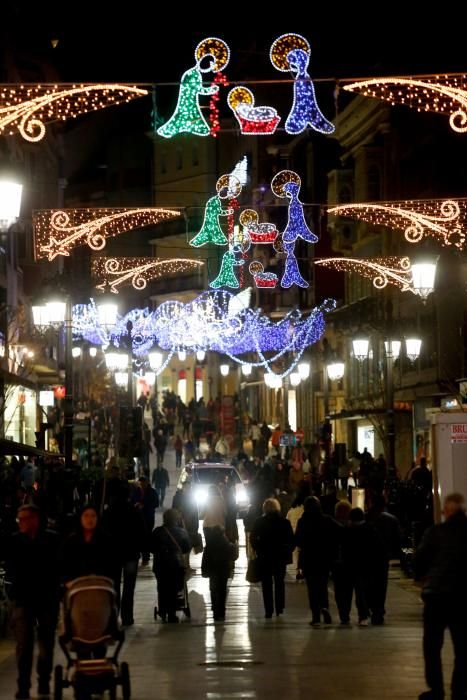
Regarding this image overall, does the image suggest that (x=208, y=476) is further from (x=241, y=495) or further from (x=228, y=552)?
(x=228, y=552)

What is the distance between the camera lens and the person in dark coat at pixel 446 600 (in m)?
11.9

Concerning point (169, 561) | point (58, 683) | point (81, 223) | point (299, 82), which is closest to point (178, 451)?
point (81, 223)

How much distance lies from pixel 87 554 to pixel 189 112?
6974mm

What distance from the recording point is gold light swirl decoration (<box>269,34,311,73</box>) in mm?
18656

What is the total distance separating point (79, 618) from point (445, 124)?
106ft

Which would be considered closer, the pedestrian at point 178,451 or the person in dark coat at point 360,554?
the person in dark coat at point 360,554

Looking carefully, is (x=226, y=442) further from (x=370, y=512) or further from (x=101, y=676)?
(x=101, y=676)

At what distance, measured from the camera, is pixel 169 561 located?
1919 centimetres

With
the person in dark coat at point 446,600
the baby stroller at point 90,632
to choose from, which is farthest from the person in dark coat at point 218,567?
the person in dark coat at point 446,600

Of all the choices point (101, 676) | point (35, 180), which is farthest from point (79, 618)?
point (35, 180)

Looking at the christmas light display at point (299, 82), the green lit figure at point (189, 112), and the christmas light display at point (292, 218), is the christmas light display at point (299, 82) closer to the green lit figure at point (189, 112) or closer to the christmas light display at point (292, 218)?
the green lit figure at point (189, 112)

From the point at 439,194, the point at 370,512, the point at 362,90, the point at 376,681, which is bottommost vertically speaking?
the point at 376,681

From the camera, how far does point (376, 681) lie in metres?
13.6

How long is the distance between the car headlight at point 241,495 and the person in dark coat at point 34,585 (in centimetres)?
2831
